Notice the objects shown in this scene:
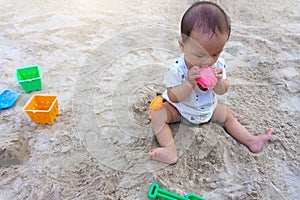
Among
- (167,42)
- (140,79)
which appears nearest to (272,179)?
(140,79)

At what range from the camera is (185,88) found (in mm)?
1108

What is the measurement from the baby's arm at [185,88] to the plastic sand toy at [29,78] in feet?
2.58

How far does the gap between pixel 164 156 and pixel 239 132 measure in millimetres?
363

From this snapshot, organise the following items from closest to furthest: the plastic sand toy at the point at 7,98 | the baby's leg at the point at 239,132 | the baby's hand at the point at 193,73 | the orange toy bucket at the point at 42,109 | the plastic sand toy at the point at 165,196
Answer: the plastic sand toy at the point at 165,196 → the baby's hand at the point at 193,73 → the baby's leg at the point at 239,132 → the orange toy bucket at the point at 42,109 → the plastic sand toy at the point at 7,98

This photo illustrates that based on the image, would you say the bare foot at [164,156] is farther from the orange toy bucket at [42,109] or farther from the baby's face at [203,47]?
the orange toy bucket at [42,109]

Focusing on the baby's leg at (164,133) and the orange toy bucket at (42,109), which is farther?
the orange toy bucket at (42,109)

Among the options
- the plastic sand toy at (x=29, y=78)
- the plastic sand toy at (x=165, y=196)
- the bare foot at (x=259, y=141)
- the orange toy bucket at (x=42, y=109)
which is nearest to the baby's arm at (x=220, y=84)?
the bare foot at (x=259, y=141)

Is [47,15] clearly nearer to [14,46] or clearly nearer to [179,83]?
[14,46]

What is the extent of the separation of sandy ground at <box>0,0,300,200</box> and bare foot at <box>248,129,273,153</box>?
24mm

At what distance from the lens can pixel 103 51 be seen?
1.90 meters

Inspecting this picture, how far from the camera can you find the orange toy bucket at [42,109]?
126 centimetres

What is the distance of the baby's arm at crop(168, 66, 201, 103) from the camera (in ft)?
3.48

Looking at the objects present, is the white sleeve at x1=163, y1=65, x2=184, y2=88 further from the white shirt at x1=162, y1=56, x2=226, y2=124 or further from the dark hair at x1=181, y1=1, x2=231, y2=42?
the dark hair at x1=181, y1=1, x2=231, y2=42

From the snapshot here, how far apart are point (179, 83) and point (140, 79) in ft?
1.68
